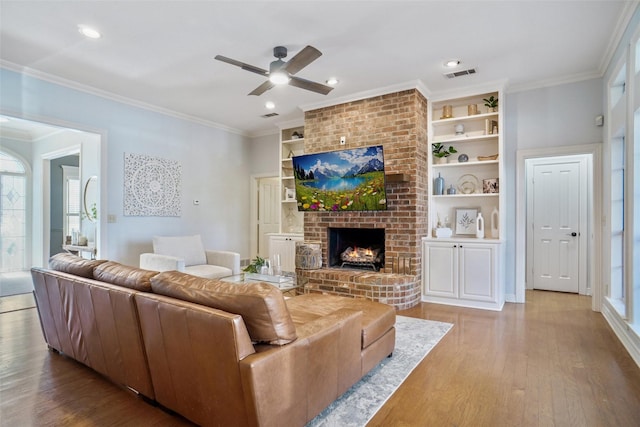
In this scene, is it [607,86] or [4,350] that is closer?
[4,350]

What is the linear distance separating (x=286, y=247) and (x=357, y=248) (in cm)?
147

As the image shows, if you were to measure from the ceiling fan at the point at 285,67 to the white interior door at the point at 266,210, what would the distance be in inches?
138

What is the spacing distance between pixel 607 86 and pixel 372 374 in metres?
4.06

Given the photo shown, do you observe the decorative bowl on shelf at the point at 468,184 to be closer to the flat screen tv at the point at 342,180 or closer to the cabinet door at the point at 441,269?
the cabinet door at the point at 441,269

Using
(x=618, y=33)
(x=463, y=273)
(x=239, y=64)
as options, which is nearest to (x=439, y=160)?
(x=463, y=273)

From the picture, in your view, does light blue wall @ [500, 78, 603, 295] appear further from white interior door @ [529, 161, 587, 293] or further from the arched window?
the arched window

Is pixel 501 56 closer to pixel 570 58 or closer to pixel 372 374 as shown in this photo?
pixel 570 58

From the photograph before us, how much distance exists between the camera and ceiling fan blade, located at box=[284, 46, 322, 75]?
2791 mm

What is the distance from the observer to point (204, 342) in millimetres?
1623

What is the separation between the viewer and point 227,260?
5.00m

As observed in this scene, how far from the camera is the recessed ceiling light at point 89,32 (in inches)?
122

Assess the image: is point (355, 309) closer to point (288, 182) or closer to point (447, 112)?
point (447, 112)

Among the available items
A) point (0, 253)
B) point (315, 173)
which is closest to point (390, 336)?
point (315, 173)

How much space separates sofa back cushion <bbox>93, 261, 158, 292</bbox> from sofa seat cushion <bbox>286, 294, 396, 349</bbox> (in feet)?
3.26
